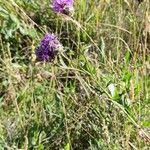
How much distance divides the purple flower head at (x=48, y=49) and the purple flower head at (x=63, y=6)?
146 millimetres

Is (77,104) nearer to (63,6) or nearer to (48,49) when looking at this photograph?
(48,49)

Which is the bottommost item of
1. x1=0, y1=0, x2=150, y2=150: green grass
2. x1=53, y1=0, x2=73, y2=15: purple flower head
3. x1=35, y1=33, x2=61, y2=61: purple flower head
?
x1=0, y1=0, x2=150, y2=150: green grass

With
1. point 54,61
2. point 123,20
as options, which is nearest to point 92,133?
point 54,61

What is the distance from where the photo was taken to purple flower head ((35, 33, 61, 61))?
5.73 feet

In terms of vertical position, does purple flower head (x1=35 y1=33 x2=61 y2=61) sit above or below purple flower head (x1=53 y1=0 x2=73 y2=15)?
below

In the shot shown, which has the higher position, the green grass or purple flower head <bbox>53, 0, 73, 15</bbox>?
purple flower head <bbox>53, 0, 73, 15</bbox>

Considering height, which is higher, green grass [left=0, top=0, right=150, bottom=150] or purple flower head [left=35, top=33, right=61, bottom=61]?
purple flower head [left=35, top=33, right=61, bottom=61]

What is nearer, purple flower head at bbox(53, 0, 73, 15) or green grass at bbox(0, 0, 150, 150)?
green grass at bbox(0, 0, 150, 150)

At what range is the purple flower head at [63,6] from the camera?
1.89m

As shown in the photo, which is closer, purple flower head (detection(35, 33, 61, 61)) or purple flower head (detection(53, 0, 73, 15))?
purple flower head (detection(35, 33, 61, 61))

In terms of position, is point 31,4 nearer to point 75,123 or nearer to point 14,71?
point 14,71

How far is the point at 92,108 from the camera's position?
1.88 m

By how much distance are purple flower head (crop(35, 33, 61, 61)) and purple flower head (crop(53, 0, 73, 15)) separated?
0.15m

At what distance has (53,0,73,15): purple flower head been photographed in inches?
74.6
